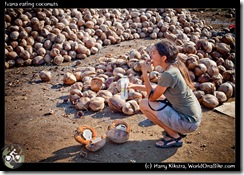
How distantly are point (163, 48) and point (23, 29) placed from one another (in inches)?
169

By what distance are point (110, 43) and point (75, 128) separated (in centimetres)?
367

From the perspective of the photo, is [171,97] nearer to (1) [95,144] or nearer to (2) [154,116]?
(2) [154,116]

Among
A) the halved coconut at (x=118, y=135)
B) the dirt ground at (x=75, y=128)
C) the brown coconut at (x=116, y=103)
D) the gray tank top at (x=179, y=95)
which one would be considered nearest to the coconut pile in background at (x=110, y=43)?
the brown coconut at (x=116, y=103)

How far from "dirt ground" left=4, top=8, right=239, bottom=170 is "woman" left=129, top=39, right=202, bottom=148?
241mm

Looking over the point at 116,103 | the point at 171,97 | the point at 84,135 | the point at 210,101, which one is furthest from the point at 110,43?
the point at 171,97

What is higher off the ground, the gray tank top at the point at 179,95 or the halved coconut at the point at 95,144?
the gray tank top at the point at 179,95

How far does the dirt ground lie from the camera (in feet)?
10.0

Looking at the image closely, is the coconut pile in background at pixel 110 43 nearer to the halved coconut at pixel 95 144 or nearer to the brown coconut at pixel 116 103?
the brown coconut at pixel 116 103

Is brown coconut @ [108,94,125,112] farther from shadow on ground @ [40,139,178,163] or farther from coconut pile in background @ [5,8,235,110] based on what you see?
shadow on ground @ [40,139,178,163]

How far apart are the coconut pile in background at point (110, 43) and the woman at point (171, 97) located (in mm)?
867

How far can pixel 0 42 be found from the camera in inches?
124

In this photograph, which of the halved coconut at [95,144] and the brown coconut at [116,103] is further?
the brown coconut at [116,103]

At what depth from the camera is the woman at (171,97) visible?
280 cm

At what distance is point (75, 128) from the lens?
3.64m
